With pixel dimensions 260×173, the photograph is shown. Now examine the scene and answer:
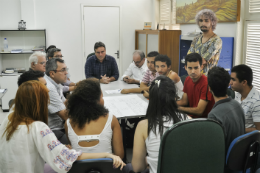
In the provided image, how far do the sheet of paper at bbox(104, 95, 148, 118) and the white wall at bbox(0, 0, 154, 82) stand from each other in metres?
3.48

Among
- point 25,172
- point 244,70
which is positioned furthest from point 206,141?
point 244,70

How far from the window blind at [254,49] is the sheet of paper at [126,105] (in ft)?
5.18

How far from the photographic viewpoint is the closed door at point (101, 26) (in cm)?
605

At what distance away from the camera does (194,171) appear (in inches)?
49.9

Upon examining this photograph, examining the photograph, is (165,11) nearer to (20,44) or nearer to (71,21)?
(71,21)

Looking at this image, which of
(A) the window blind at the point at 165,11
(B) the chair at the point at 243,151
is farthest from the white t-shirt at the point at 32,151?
(A) the window blind at the point at 165,11

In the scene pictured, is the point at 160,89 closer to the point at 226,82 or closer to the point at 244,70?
the point at 226,82

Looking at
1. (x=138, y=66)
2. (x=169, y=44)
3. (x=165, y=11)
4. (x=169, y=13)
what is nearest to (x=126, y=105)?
(x=138, y=66)

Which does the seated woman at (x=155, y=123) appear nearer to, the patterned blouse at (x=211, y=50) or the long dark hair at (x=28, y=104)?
the long dark hair at (x=28, y=104)

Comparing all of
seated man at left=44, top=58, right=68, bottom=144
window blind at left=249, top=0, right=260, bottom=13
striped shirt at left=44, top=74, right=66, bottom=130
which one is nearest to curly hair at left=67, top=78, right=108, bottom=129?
seated man at left=44, top=58, right=68, bottom=144

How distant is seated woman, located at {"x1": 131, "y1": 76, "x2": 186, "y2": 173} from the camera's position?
143cm

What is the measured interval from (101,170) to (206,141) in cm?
57

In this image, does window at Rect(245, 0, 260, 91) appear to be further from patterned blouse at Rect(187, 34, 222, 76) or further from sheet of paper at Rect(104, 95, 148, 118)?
sheet of paper at Rect(104, 95, 148, 118)

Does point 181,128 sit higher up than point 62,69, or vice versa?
point 62,69
